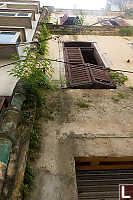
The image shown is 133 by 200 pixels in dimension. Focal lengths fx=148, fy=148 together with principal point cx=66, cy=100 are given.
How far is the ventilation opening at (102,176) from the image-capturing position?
4.55 m

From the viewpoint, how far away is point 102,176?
4957 mm

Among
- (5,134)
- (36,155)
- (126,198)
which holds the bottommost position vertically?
(126,198)

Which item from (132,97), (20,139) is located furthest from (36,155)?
(132,97)

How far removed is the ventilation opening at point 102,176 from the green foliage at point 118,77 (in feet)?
15.7

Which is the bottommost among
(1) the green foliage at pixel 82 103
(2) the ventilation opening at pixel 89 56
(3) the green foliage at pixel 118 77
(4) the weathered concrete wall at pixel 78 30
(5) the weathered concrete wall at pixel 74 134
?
(5) the weathered concrete wall at pixel 74 134

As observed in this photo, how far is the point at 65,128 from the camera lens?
219 inches

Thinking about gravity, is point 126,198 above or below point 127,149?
below

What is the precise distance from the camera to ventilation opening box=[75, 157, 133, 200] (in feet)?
14.9

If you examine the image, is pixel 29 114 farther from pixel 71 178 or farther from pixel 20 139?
pixel 71 178

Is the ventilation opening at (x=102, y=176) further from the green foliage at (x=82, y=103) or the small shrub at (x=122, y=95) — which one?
the small shrub at (x=122, y=95)

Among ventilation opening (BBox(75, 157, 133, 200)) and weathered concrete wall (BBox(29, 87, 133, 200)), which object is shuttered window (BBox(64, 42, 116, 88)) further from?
ventilation opening (BBox(75, 157, 133, 200))

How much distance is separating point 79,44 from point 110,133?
11026 millimetres

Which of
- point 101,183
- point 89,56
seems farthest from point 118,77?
point 101,183

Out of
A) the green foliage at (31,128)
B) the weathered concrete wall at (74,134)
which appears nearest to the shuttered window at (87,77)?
the weathered concrete wall at (74,134)
